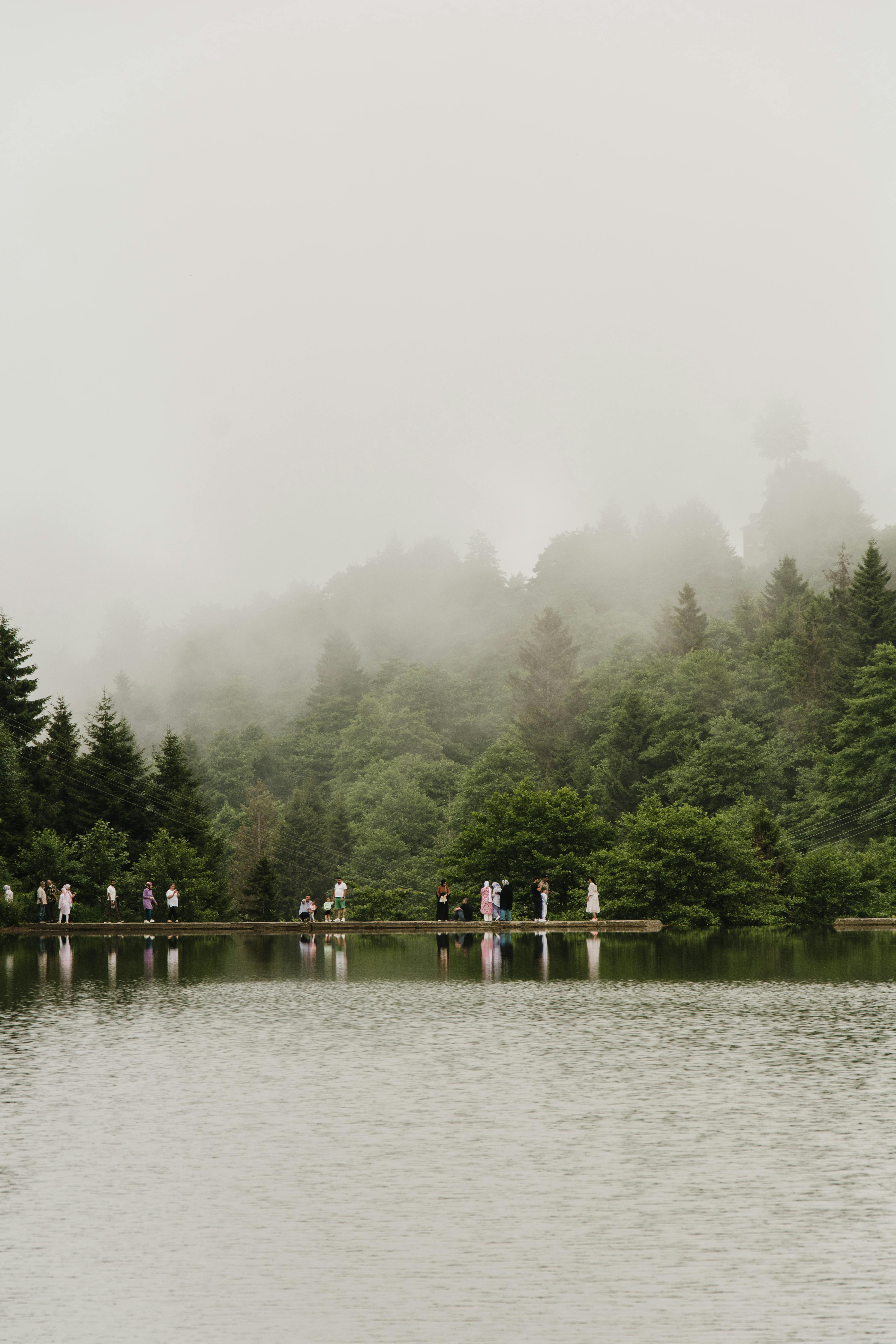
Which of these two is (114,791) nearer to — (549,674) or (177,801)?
(177,801)

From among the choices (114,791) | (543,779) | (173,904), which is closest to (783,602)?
(543,779)

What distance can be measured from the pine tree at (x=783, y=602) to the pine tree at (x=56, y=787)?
6410 centimetres

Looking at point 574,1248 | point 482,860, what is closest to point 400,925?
point 482,860

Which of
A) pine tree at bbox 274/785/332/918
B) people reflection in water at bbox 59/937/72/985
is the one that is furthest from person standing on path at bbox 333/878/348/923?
pine tree at bbox 274/785/332/918

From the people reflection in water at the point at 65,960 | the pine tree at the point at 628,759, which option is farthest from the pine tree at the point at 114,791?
the pine tree at the point at 628,759

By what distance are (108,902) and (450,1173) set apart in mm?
44887

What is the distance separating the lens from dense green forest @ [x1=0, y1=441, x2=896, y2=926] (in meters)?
54.8

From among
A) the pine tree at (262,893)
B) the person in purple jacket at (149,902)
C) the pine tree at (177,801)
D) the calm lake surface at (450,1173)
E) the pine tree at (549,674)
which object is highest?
the pine tree at (549,674)

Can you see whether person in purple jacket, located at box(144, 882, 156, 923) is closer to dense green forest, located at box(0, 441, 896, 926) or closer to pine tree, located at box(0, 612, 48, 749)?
dense green forest, located at box(0, 441, 896, 926)

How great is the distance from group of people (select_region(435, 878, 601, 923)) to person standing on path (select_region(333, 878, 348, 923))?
3.36 meters

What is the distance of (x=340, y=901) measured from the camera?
4991cm

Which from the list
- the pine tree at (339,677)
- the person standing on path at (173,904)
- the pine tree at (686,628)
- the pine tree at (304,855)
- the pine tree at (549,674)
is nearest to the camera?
the person standing on path at (173,904)

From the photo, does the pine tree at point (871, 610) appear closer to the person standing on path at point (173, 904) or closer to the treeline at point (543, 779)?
the treeline at point (543, 779)

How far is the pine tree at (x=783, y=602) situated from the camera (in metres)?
121
